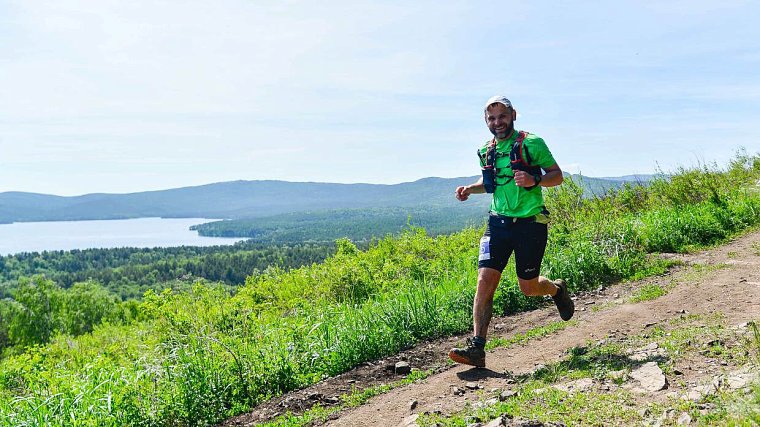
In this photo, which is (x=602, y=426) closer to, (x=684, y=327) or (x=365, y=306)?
(x=684, y=327)

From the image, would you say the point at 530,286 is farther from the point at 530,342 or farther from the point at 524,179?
the point at 524,179

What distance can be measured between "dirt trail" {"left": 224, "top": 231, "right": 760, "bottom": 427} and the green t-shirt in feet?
4.32

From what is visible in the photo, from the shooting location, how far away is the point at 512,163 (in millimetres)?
4414

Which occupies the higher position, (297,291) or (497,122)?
(497,122)

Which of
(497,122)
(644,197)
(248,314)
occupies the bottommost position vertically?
(248,314)

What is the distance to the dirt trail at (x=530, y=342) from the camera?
4.00 metres

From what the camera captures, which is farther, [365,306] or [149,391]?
[365,306]

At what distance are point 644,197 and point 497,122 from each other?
29.2 ft

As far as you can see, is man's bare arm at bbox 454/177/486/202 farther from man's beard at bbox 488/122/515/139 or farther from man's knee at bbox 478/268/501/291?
man's knee at bbox 478/268/501/291

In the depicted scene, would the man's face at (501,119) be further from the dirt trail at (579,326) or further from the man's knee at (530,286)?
the dirt trail at (579,326)

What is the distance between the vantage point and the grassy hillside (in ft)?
15.2

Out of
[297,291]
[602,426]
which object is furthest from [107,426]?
[297,291]

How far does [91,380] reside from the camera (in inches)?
196

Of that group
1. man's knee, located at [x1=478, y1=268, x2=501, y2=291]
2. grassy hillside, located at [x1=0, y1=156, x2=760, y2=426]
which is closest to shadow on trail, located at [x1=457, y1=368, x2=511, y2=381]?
man's knee, located at [x1=478, y1=268, x2=501, y2=291]
